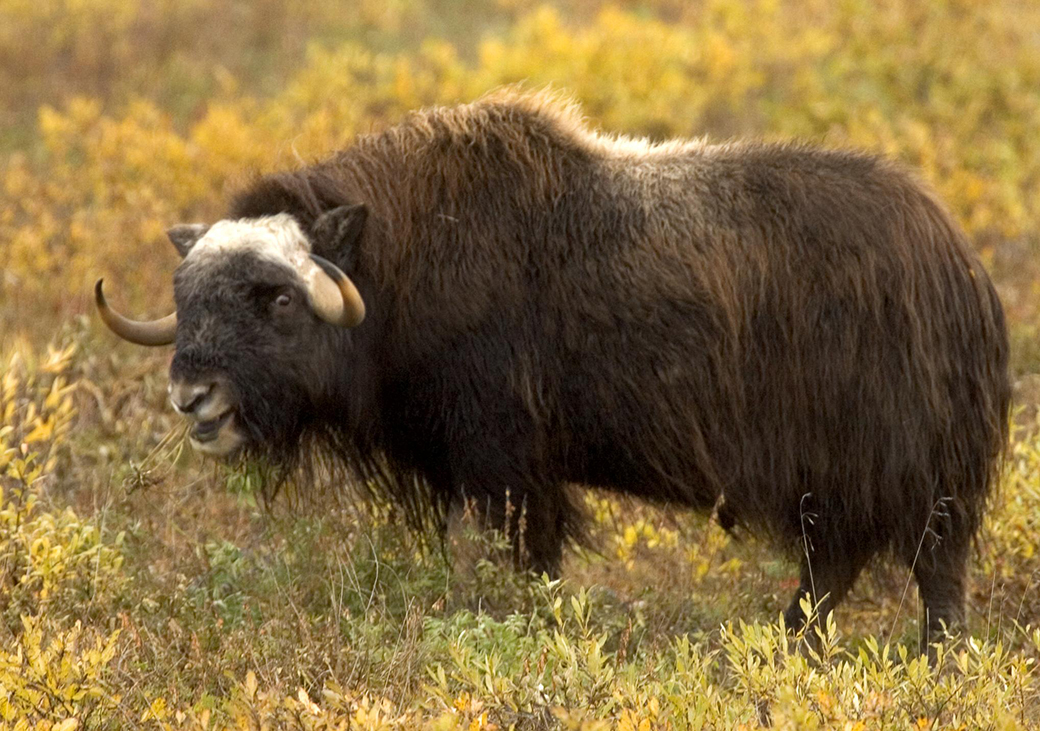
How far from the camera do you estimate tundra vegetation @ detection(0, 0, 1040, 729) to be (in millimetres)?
3098

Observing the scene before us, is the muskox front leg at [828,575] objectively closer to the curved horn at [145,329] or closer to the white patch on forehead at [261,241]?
the white patch on forehead at [261,241]

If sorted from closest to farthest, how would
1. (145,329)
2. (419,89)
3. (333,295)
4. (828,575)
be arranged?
(333,295) < (145,329) < (828,575) < (419,89)

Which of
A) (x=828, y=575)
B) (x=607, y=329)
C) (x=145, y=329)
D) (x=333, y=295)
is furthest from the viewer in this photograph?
(x=828, y=575)

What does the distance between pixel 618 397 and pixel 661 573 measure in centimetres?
97

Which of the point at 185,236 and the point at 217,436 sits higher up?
the point at 185,236

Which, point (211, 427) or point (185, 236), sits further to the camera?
point (185, 236)

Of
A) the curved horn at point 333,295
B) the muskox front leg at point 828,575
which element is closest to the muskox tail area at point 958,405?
the muskox front leg at point 828,575

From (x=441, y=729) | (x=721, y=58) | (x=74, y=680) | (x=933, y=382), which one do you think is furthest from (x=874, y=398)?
(x=721, y=58)

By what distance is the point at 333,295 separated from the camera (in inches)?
154

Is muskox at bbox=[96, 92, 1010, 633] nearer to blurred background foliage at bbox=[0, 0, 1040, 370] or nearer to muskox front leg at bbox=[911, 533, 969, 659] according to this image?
muskox front leg at bbox=[911, 533, 969, 659]

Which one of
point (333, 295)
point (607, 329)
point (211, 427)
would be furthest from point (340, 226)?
point (607, 329)

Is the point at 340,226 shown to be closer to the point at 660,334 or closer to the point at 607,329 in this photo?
the point at 607,329

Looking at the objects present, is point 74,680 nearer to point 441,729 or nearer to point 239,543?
point 441,729

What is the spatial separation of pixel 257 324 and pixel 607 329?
3.14 ft
